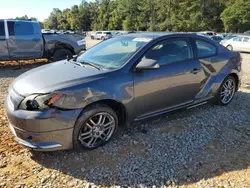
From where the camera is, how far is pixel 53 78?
317 centimetres

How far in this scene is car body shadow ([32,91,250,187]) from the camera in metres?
2.86

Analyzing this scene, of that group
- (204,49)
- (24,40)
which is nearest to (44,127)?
(204,49)

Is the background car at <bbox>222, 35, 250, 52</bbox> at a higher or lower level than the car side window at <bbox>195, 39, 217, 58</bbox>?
lower

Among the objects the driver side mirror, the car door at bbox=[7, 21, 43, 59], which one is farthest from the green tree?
the driver side mirror

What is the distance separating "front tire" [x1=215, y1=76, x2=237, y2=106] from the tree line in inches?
2024

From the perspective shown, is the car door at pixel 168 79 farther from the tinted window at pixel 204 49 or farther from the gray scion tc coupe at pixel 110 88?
the tinted window at pixel 204 49

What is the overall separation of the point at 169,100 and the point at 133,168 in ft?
4.38

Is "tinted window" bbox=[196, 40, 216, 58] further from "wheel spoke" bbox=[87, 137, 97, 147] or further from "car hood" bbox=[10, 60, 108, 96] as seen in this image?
"wheel spoke" bbox=[87, 137, 97, 147]

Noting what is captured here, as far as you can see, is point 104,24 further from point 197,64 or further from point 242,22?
point 197,64

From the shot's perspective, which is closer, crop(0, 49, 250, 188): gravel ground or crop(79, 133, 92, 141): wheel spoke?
crop(0, 49, 250, 188): gravel ground

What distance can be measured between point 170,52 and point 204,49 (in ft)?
2.83

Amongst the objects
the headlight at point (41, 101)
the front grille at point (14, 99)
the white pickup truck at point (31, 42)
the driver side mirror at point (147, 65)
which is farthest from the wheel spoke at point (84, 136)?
the white pickup truck at point (31, 42)

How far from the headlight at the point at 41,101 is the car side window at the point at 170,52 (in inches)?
54.4

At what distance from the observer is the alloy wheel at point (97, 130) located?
10.4 ft
